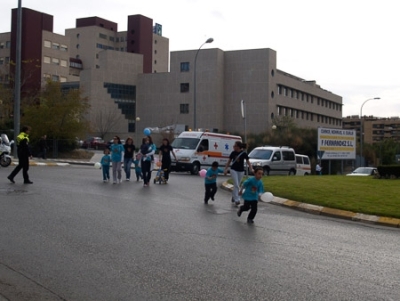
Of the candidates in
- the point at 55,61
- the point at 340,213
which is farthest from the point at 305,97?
the point at 340,213

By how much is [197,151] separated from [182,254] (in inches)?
770

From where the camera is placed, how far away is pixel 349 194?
14938mm

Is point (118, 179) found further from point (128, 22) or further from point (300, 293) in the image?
point (128, 22)

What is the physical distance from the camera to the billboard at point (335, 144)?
3083cm

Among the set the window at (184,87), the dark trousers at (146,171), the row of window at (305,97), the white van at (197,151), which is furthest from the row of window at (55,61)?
the dark trousers at (146,171)

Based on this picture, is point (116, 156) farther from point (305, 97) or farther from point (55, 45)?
point (55, 45)

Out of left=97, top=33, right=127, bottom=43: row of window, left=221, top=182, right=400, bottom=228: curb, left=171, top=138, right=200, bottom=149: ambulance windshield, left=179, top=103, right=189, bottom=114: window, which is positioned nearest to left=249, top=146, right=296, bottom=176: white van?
left=171, top=138, right=200, bottom=149: ambulance windshield

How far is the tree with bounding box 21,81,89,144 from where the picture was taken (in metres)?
36.1

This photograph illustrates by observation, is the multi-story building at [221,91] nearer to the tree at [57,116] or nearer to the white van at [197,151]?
the tree at [57,116]

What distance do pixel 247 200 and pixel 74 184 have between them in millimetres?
7587

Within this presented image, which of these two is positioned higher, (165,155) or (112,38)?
(112,38)

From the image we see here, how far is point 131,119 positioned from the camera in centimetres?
8388

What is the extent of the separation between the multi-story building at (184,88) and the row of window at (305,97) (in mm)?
169

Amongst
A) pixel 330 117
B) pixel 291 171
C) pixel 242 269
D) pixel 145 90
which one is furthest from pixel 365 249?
pixel 330 117
